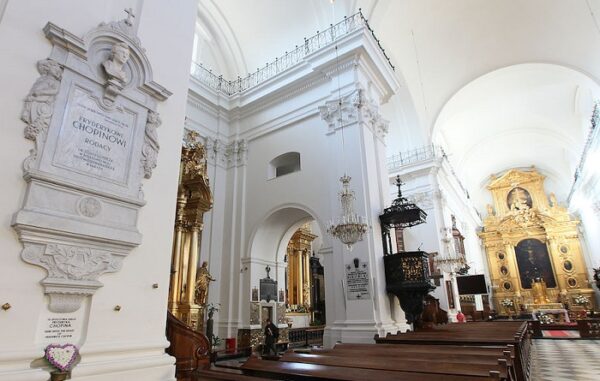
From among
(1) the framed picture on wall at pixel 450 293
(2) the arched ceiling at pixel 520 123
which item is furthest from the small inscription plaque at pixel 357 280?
(2) the arched ceiling at pixel 520 123

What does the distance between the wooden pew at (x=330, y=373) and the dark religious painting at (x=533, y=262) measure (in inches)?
906

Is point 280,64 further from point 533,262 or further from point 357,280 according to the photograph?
point 533,262

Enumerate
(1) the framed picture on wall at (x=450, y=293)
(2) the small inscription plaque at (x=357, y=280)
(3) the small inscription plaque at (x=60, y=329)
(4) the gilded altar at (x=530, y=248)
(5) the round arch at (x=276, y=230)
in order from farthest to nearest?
1. (4) the gilded altar at (x=530, y=248)
2. (1) the framed picture on wall at (x=450, y=293)
3. (5) the round arch at (x=276, y=230)
4. (2) the small inscription plaque at (x=357, y=280)
5. (3) the small inscription plaque at (x=60, y=329)

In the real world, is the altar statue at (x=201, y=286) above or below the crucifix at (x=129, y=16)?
below

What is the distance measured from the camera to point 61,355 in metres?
2.37

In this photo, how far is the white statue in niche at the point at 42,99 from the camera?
257 cm

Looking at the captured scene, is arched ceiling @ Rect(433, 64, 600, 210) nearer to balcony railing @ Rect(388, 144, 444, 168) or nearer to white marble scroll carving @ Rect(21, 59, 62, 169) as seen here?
balcony railing @ Rect(388, 144, 444, 168)

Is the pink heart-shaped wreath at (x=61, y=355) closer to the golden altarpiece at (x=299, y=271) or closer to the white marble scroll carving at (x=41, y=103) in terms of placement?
the white marble scroll carving at (x=41, y=103)

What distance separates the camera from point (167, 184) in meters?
3.44

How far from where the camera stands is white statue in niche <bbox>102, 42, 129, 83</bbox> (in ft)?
10.3

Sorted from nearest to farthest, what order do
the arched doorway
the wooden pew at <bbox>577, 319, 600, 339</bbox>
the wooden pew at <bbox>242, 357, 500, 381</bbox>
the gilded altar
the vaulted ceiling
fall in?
the wooden pew at <bbox>242, 357, 500, 381</bbox>, the arched doorway, the vaulted ceiling, the wooden pew at <bbox>577, 319, 600, 339</bbox>, the gilded altar

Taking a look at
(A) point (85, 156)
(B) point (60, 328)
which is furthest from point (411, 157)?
(B) point (60, 328)

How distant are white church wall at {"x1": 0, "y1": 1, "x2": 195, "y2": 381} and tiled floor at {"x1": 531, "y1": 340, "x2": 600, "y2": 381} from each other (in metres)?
5.63

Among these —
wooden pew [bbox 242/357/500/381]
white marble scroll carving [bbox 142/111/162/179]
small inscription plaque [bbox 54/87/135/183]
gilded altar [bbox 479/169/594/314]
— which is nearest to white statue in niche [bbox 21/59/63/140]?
small inscription plaque [bbox 54/87/135/183]
